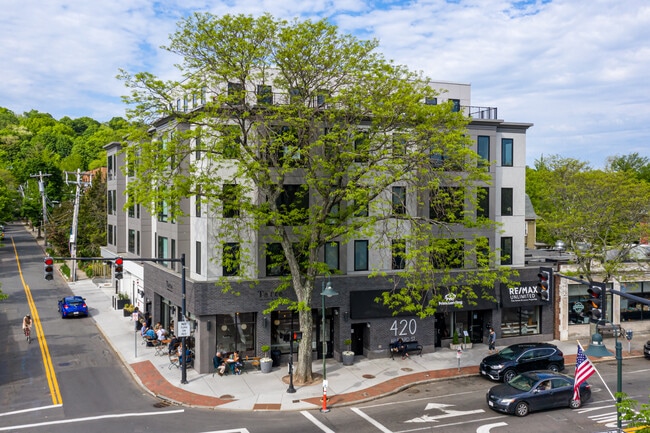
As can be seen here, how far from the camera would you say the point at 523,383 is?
21531 mm

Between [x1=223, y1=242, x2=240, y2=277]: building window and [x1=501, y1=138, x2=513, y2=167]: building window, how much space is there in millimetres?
17643

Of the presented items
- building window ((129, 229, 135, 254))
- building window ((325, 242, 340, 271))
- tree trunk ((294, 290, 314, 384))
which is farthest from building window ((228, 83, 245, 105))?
building window ((129, 229, 135, 254))

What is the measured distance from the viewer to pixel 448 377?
1031 inches

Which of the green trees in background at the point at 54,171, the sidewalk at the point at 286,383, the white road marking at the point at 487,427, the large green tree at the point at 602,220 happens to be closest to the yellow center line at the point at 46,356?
the sidewalk at the point at 286,383

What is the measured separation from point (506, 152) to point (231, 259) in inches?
732

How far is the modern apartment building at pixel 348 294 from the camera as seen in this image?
27078 millimetres

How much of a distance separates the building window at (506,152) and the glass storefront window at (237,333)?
59.4ft

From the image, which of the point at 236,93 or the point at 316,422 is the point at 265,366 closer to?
the point at 316,422

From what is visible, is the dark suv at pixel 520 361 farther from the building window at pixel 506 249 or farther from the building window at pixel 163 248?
the building window at pixel 163 248

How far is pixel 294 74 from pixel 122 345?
19.1 meters

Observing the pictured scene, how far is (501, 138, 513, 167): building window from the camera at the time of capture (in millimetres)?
33531

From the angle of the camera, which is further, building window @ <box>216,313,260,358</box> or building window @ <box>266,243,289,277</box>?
building window @ <box>266,243,289,277</box>

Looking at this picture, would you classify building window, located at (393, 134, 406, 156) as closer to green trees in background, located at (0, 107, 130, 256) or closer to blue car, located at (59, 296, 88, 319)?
green trees in background, located at (0, 107, 130, 256)

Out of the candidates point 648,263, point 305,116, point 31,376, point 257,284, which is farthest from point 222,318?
point 648,263
